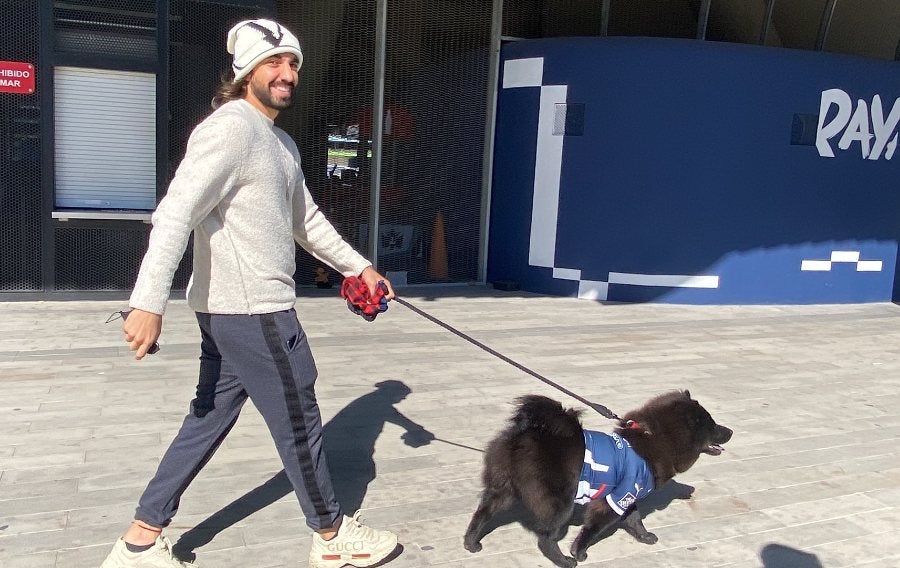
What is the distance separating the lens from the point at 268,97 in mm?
3008

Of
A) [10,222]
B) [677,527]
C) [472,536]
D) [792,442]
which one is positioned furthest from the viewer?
[10,222]

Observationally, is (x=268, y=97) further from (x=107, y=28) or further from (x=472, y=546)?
(x=107, y=28)

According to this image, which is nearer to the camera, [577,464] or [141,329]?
[141,329]

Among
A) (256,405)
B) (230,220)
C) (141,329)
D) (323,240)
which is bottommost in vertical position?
(256,405)

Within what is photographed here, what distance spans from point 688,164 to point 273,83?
23.7ft

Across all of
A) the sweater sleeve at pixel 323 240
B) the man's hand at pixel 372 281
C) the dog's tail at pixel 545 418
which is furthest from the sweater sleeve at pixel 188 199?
the dog's tail at pixel 545 418

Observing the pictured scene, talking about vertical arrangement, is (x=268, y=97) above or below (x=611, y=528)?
above

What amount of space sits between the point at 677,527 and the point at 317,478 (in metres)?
1.82

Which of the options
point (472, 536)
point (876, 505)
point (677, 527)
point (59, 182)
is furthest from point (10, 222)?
point (876, 505)

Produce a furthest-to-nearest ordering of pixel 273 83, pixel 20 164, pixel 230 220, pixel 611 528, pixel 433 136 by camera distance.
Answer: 1. pixel 433 136
2. pixel 20 164
3. pixel 611 528
4. pixel 273 83
5. pixel 230 220

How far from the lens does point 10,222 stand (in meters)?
7.94

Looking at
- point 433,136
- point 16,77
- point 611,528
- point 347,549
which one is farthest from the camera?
point 433,136

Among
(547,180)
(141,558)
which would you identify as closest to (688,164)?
(547,180)

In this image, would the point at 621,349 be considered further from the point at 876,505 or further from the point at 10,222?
the point at 10,222
